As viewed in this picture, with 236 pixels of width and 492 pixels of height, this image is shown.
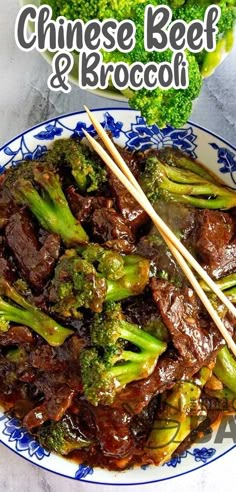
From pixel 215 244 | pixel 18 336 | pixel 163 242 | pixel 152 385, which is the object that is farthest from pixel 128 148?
pixel 152 385

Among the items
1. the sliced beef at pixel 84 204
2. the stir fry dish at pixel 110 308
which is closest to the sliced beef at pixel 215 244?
the stir fry dish at pixel 110 308

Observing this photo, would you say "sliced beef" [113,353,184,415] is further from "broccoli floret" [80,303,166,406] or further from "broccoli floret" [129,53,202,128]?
"broccoli floret" [129,53,202,128]

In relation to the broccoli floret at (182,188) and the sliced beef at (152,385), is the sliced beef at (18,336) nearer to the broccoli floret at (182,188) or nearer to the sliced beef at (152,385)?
the sliced beef at (152,385)

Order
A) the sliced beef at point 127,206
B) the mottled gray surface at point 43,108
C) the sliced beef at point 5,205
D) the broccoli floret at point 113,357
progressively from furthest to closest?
the mottled gray surface at point 43,108
the sliced beef at point 5,205
the sliced beef at point 127,206
the broccoli floret at point 113,357

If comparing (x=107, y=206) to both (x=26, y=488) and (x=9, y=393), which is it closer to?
(x=9, y=393)

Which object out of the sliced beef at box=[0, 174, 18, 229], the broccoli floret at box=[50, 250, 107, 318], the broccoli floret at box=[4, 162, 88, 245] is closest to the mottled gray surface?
the sliced beef at box=[0, 174, 18, 229]
